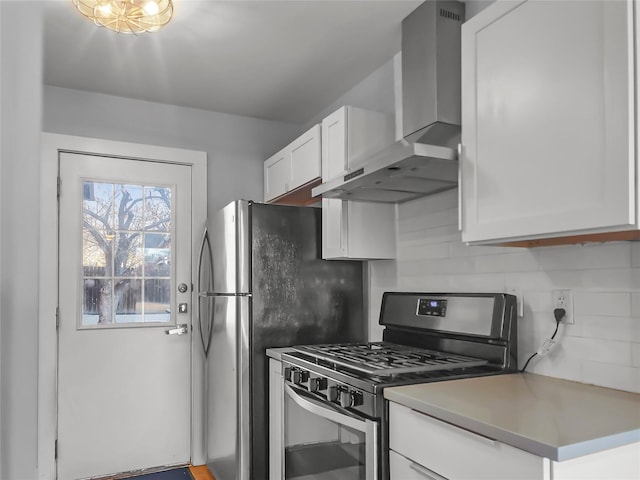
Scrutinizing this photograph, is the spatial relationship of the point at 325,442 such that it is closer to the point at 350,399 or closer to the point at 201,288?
the point at 350,399

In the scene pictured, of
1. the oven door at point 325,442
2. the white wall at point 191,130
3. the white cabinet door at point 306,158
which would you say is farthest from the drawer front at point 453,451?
the white wall at point 191,130

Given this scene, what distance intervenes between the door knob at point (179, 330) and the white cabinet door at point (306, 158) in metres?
1.21

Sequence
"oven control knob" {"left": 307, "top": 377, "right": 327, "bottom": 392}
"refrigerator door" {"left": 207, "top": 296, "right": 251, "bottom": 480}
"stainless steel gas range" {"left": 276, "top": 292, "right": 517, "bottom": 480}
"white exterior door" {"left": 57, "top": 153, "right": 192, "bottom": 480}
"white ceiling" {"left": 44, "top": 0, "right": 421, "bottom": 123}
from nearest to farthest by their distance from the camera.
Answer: "stainless steel gas range" {"left": 276, "top": 292, "right": 517, "bottom": 480}, "oven control knob" {"left": 307, "top": 377, "right": 327, "bottom": 392}, "white ceiling" {"left": 44, "top": 0, "right": 421, "bottom": 123}, "refrigerator door" {"left": 207, "top": 296, "right": 251, "bottom": 480}, "white exterior door" {"left": 57, "top": 153, "right": 192, "bottom": 480}

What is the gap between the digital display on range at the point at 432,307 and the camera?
2.18 metres

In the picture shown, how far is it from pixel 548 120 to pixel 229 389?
6.67ft

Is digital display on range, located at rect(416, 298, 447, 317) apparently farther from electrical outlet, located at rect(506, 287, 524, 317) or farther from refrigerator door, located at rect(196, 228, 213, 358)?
refrigerator door, located at rect(196, 228, 213, 358)

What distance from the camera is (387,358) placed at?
2.01 metres

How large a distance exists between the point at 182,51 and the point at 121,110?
885 mm

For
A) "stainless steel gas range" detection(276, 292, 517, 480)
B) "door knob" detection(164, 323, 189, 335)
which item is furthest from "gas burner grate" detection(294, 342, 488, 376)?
"door knob" detection(164, 323, 189, 335)

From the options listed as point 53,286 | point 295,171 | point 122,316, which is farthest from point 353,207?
point 53,286

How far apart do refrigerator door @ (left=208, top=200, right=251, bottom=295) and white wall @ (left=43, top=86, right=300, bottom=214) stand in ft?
2.48

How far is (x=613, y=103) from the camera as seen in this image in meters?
1.26

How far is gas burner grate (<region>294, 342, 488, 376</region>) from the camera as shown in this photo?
1.78m

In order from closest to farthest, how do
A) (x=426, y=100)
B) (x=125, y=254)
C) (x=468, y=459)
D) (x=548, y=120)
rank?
(x=468, y=459)
(x=548, y=120)
(x=426, y=100)
(x=125, y=254)
